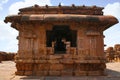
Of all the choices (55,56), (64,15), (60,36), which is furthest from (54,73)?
(60,36)

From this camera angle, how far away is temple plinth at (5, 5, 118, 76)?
10461 mm

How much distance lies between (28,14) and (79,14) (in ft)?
7.47

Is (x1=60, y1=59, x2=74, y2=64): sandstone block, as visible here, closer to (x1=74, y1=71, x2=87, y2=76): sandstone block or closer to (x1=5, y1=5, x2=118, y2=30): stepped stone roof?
(x1=74, y1=71, x2=87, y2=76): sandstone block

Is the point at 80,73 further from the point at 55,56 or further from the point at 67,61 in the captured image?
the point at 55,56

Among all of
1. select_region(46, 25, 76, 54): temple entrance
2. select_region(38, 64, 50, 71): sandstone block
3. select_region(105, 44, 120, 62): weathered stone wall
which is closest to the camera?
select_region(38, 64, 50, 71): sandstone block

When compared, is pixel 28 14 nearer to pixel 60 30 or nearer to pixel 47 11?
pixel 47 11

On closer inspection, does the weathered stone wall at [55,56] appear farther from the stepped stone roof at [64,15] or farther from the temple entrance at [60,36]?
the temple entrance at [60,36]

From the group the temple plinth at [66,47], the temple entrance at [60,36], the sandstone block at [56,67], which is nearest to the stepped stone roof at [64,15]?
the temple plinth at [66,47]

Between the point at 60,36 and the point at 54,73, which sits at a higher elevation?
the point at 60,36

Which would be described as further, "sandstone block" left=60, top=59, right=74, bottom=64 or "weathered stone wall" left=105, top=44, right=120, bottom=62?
"weathered stone wall" left=105, top=44, right=120, bottom=62

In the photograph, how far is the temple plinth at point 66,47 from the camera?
10461 millimetres

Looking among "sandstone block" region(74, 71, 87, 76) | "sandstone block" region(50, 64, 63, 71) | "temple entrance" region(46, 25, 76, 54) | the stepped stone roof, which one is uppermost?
the stepped stone roof

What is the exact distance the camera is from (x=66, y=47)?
10695 millimetres

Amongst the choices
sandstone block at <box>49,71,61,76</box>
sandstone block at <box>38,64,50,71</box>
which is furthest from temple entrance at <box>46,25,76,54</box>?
A: sandstone block at <box>49,71,61,76</box>
